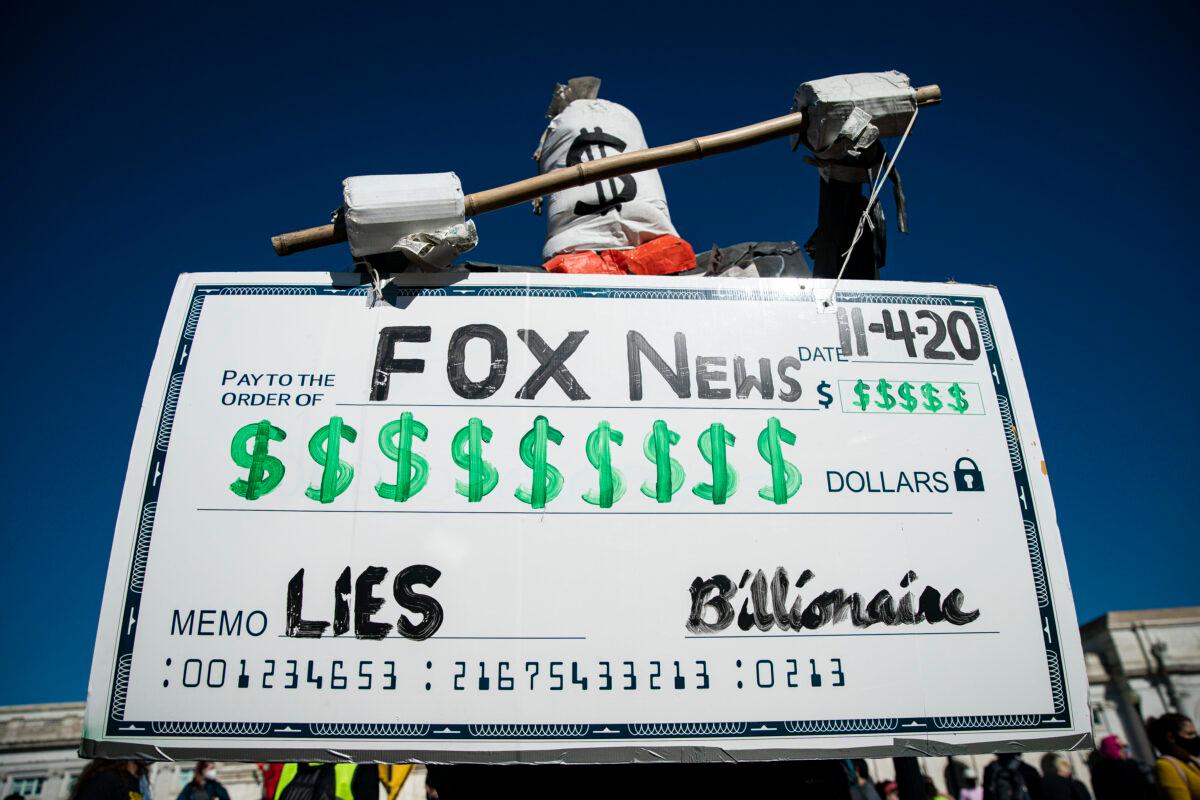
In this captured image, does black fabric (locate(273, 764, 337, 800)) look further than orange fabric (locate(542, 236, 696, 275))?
Yes

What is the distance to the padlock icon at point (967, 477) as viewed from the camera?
214cm

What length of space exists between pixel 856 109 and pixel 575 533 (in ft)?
Answer: 5.35

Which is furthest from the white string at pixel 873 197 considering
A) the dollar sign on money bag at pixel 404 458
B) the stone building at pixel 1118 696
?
the stone building at pixel 1118 696

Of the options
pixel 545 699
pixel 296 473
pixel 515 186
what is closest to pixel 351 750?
pixel 545 699

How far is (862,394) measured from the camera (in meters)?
2.26

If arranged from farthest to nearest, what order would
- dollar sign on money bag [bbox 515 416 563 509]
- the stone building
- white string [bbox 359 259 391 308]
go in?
the stone building → white string [bbox 359 259 391 308] → dollar sign on money bag [bbox 515 416 563 509]

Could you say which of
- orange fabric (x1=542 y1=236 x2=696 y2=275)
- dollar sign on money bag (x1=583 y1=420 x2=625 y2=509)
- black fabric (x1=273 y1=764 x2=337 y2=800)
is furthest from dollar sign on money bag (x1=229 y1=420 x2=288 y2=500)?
black fabric (x1=273 y1=764 x2=337 y2=800)

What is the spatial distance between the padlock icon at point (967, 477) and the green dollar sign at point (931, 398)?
18cm

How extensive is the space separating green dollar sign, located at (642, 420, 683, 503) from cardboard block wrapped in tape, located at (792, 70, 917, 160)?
114cm

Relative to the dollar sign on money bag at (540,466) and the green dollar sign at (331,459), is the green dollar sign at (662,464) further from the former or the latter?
the green dollar sign at (331,459)

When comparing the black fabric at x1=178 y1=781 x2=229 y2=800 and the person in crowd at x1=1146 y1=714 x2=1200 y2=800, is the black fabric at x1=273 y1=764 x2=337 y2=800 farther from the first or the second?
the person in crowd at x1=1146 y1=714 x2=1200 y2=800

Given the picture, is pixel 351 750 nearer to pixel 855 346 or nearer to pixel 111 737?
pixel 111 737

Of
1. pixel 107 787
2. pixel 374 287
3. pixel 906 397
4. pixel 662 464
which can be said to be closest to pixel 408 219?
pixel 374 287

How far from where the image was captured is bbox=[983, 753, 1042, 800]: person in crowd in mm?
6179
